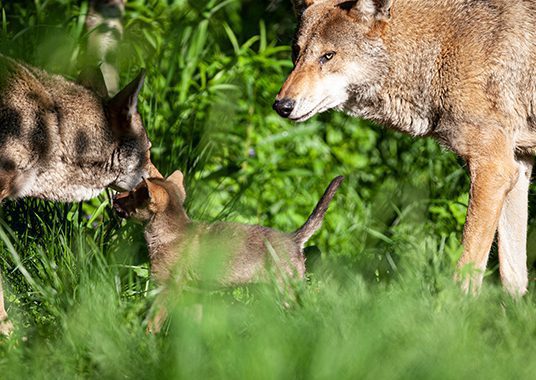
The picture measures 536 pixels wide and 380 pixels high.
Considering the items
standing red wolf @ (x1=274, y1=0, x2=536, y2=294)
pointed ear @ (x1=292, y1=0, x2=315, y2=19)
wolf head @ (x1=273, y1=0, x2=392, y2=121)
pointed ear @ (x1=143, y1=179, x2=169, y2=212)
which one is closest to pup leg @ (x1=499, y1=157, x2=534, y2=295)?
standing red wolf @ (x1=274, y1=0, x2=536, y2=294)

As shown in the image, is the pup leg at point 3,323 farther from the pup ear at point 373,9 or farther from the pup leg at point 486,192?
the pup ear at point 373,9

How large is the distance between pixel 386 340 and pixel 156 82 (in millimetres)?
3729

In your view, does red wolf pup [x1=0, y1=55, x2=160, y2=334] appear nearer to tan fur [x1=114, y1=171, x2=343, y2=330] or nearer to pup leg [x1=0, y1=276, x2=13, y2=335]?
pup leg [x1=0, y1=276, x2=13, y2=335]

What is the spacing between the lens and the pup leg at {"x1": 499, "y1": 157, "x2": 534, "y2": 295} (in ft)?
18.2

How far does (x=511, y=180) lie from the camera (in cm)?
510

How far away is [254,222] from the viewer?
21.5 feet

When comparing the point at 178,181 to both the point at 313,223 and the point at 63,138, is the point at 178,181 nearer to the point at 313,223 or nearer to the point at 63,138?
the point at 63,138

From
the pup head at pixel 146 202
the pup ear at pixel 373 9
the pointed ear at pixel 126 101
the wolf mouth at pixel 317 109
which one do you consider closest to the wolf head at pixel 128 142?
the pointed ear at pixel 126 101

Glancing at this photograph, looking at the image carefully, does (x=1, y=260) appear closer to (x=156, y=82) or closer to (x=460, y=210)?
(x=156, y=82)

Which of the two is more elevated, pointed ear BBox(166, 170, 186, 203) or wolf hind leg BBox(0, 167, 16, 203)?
wolf hind leg BBox(0, 167, 16, 203)

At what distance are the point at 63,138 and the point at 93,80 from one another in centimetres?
53

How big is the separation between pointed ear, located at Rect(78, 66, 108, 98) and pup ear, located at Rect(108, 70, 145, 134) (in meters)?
0.15

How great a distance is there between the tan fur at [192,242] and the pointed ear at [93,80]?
81 cm

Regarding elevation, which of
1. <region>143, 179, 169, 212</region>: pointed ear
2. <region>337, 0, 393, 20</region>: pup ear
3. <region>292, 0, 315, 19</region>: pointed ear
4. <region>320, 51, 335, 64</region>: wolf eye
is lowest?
<region>143, 179, 169, 212</region>: pointed ear
